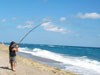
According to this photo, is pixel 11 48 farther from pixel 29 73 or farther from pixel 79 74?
pixel 79 74

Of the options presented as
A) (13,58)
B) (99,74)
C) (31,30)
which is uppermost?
(31,30)

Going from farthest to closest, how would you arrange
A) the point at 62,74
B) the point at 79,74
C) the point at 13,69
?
the point at 79,74
the point at 62,74
the point at 13,69

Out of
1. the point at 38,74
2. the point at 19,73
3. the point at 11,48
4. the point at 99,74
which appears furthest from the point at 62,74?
the point at 99,74

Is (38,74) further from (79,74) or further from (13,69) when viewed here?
(79,74)

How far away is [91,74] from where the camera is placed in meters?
17.9

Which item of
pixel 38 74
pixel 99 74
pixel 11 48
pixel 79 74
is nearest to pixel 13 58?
pixel 11 48

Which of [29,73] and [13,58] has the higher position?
[13,58]

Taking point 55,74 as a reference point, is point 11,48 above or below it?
above

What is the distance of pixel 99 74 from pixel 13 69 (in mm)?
8013

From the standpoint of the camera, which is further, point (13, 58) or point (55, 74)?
point (55, 74)

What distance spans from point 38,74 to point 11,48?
2.23 m

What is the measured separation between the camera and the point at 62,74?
47.5 feet

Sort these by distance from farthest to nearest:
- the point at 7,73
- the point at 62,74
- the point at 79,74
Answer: the point at 79,74 < the point at 62,74 < the point at 7,73

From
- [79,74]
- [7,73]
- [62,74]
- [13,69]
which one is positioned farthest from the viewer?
[79,74]
